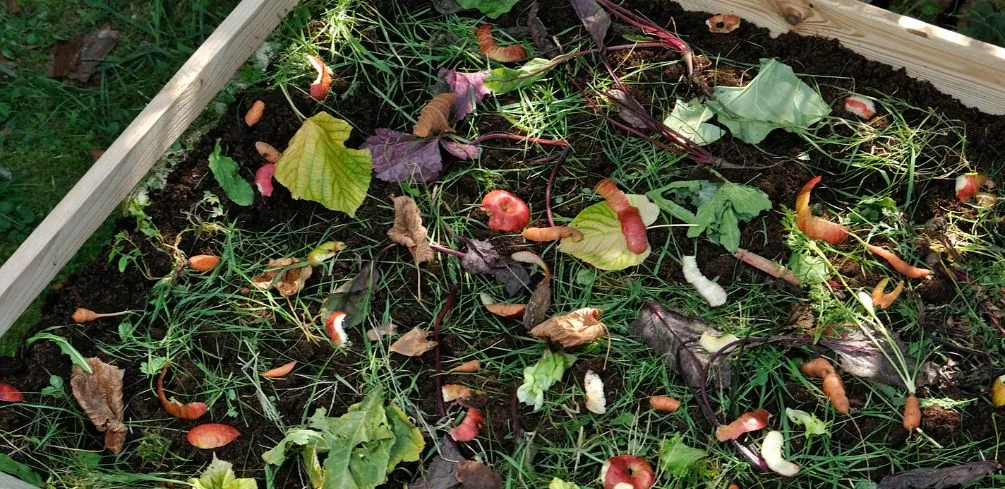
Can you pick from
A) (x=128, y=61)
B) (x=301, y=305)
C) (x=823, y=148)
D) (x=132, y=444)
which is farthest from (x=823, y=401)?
(x=128, y=61)

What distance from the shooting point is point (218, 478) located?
2.80 metres

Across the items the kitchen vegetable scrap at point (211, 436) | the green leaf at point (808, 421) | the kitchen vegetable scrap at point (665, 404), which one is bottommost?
the kitchen vegetable scrap at point (211, 436)

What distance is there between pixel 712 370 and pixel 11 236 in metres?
2.45

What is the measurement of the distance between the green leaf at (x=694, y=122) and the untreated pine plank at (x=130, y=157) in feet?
4.52

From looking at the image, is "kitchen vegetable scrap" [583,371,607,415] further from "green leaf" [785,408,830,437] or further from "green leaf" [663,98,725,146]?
"green leaf" [663,98,725,146]

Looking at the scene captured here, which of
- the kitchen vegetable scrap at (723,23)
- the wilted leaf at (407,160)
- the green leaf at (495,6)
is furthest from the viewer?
the green leaf at (495,6)

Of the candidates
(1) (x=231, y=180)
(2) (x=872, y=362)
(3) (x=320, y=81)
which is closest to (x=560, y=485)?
(2) (x=872, y=362)

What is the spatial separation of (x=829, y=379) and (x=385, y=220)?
1.40m

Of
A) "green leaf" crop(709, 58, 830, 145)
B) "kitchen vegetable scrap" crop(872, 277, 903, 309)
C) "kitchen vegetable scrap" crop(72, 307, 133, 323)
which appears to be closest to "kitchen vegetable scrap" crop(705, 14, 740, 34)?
"green leaf" crop(709, 58, 830, 145)

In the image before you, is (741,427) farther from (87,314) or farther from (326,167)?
(87,314)

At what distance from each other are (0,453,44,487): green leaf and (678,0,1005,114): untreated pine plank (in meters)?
2.60

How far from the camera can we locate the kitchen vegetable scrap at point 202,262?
10.0 feet

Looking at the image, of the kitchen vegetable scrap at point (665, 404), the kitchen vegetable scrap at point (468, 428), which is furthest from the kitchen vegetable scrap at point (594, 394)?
the kitchen vegetable scrap at point (468, 428)

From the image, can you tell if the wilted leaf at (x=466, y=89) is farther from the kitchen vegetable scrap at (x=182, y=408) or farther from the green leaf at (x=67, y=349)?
the green leaf at (x=67, y=349)
